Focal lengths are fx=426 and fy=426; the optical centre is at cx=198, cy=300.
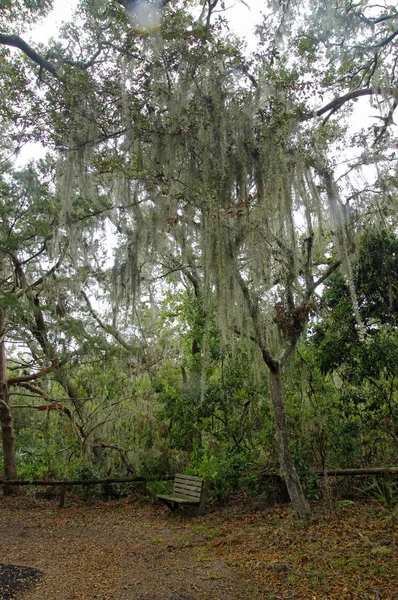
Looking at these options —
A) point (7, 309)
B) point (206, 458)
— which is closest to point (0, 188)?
point (7, 309)

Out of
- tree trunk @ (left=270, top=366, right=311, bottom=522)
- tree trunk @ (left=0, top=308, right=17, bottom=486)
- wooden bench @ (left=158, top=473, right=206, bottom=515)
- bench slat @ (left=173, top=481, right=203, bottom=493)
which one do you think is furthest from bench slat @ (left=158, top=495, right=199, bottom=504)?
tree trunk @ (left=0, top=308, right=17, bottom=486)

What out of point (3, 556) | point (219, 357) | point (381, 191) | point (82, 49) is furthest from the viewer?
point (219, 357)

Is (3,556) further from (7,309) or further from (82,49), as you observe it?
(82,49)

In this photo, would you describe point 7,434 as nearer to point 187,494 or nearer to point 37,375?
point 37,375

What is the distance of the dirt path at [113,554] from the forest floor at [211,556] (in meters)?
0.01

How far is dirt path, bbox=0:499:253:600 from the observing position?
3434 mm

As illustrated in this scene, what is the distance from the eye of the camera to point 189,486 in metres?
6.21

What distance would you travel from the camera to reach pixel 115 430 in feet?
26.2

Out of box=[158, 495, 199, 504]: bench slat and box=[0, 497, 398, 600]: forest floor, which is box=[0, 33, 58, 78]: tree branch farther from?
box=[158, 495, 199, 504]: bench slat

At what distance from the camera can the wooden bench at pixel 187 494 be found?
5905mm

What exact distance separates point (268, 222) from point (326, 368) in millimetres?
2489

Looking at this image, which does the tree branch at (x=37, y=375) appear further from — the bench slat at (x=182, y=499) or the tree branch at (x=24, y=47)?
the tree branch at (x=24, y=47)

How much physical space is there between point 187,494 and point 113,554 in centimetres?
181

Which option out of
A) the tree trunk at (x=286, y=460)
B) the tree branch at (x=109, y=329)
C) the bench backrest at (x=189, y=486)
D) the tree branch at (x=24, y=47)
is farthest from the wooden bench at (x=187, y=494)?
the tree branch at (x=24, y=47)
